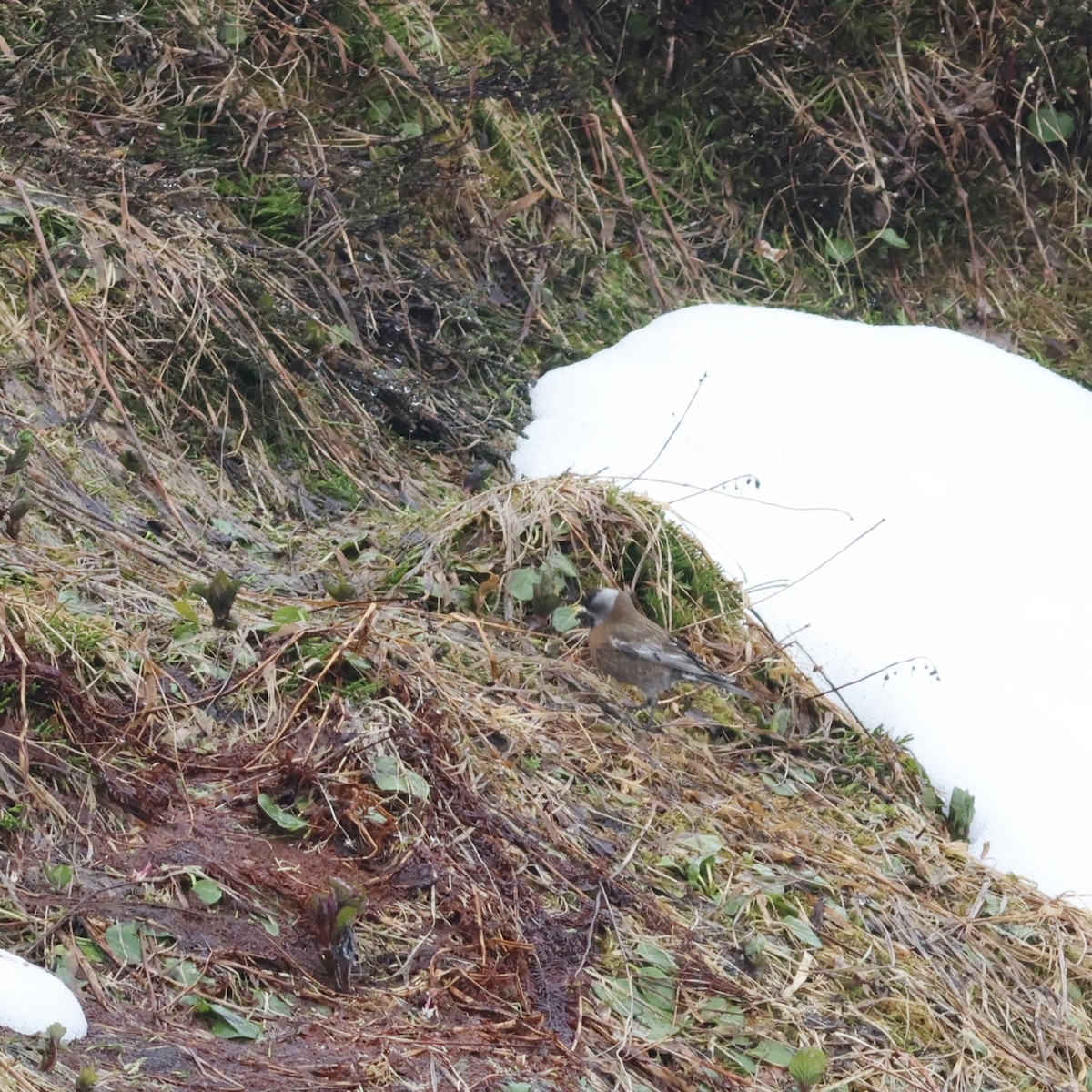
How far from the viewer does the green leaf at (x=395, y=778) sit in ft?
10.6

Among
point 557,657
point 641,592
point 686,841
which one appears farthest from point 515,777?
point 641,592

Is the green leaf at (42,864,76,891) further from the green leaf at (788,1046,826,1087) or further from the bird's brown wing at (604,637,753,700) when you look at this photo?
the bird's brown wing at (604,637,753,700)

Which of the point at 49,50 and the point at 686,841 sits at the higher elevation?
the point at 49,50

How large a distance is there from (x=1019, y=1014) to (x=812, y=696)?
1.14m

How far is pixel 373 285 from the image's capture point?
5.70 metres

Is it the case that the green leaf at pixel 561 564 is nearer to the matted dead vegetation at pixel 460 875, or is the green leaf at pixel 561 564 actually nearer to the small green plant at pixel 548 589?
the small green plant at pixel 548 589

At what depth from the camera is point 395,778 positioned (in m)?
3.24

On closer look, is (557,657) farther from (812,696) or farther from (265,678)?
(265,678)

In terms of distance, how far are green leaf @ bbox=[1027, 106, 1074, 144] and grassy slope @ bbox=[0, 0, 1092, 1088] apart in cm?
8

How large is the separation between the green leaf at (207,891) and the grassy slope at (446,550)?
0.02m

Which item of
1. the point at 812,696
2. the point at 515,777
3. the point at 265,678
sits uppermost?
the point at 265,678

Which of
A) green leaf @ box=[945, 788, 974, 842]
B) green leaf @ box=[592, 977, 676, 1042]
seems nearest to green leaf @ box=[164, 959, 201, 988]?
green leaf @ box=[592, 977, 676, 1042]

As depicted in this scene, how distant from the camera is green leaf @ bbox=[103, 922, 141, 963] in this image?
8.66 ft

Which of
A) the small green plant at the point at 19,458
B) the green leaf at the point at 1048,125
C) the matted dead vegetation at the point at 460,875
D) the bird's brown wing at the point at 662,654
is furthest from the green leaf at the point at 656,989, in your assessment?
the green leaf at the point at 1048,125
